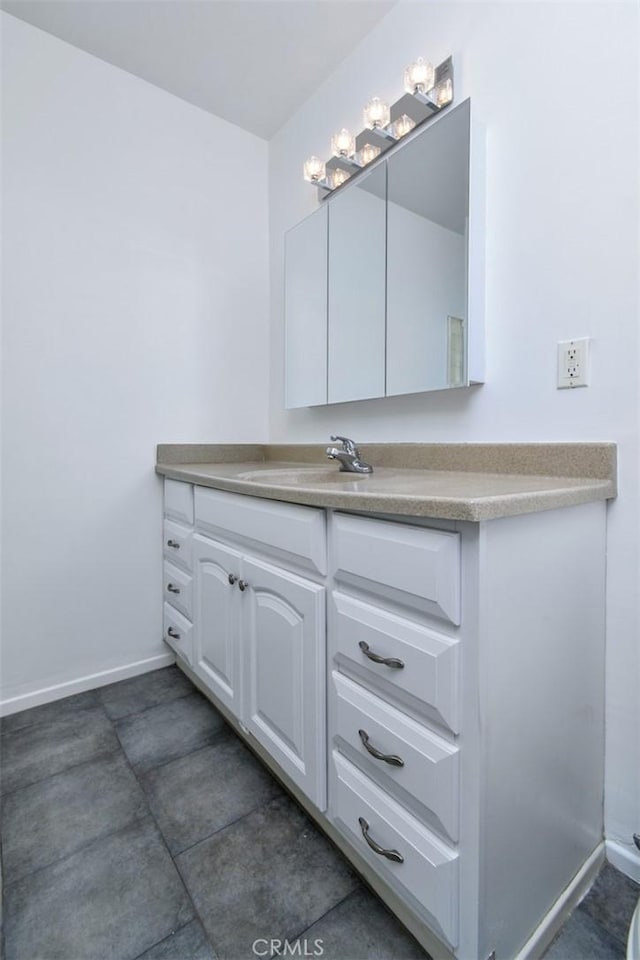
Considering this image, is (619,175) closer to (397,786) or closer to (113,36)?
(397,786)

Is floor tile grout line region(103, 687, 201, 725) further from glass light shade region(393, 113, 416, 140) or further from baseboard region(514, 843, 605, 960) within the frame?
glass light shade region(393, 113, 416, 140)

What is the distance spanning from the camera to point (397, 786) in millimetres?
778

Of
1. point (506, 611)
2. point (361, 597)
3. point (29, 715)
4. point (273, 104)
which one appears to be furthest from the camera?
point (273, 104)

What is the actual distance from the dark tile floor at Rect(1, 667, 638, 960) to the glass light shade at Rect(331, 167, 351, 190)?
1.99 m

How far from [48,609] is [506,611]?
65.3 inches

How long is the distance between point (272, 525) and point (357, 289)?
1009 millimetres

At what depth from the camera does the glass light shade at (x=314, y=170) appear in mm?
1720

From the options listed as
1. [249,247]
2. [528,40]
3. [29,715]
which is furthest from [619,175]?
[29,715]

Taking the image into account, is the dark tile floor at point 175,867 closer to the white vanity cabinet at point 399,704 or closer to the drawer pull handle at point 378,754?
the white vanity cabinet at point 399,704

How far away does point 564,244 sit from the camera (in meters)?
1.05

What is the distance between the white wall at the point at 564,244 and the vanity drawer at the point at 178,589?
1.03 metres

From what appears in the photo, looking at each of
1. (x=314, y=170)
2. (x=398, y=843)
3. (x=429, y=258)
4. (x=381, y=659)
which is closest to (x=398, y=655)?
(x=381, y=659)

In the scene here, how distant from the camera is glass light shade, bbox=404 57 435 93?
129 cm

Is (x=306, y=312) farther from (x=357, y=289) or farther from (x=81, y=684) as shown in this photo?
(x=81, y=684)
